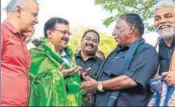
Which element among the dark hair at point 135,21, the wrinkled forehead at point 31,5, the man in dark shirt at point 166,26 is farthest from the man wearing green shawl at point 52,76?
the man in dark shirt at point 166,26

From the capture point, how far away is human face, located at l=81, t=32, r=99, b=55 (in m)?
→ 4.20

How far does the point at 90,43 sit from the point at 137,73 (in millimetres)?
1385

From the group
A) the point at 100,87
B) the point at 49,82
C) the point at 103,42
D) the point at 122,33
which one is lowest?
the point at 103,42

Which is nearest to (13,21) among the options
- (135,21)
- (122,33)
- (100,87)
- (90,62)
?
(100,87)

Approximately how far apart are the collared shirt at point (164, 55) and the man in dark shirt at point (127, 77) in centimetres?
11

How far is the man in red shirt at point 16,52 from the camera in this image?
8.61 ft

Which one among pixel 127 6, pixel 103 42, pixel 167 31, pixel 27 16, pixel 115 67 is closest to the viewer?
pixel 27 16

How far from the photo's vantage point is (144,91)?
2.91 metres

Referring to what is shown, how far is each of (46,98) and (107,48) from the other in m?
3.25

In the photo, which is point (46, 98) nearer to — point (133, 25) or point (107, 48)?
point (133, 25)

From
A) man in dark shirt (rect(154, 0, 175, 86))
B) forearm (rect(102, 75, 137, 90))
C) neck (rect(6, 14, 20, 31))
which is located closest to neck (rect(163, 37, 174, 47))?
man in dark shirt (rect(154, 0, 175, 86))

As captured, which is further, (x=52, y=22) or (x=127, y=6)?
(x=127, y=6)

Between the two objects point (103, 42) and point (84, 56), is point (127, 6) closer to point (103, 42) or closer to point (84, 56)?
point (103, 42)

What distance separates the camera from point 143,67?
9.52 ft
